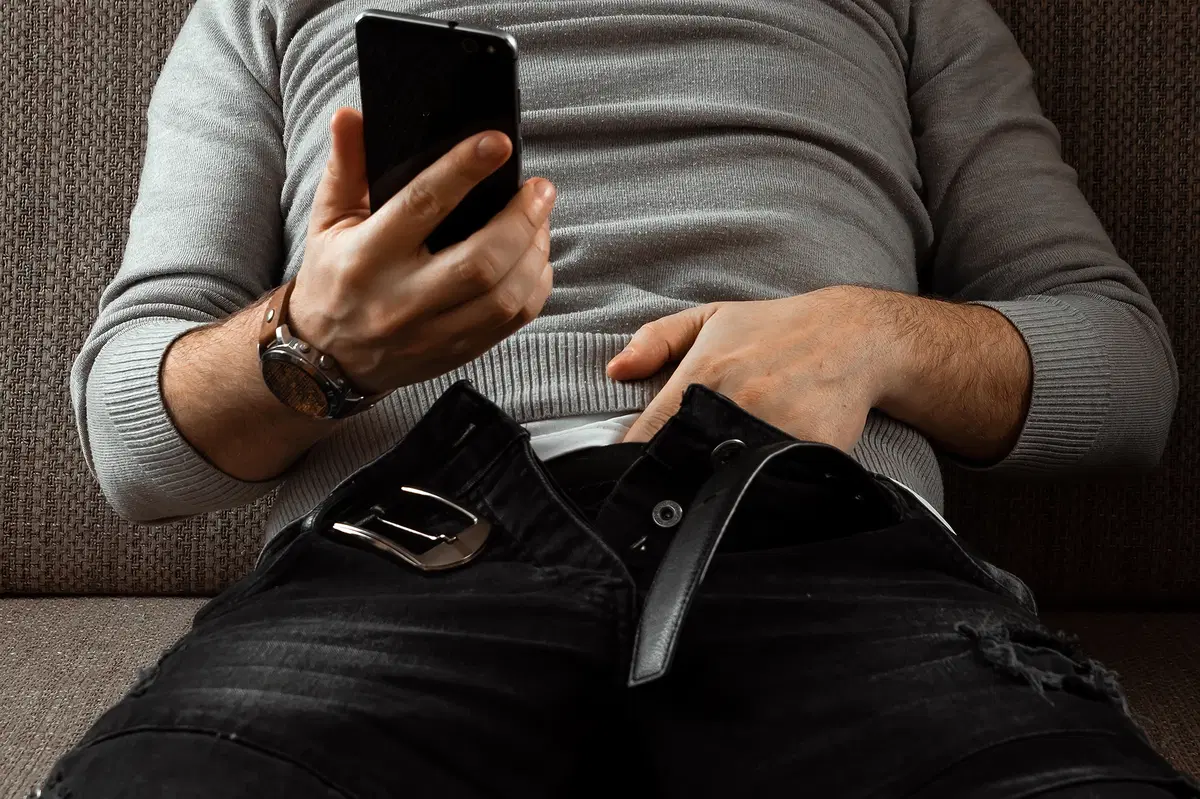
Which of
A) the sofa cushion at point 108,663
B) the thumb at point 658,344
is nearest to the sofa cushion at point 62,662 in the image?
the sofa cushion at point 108,663

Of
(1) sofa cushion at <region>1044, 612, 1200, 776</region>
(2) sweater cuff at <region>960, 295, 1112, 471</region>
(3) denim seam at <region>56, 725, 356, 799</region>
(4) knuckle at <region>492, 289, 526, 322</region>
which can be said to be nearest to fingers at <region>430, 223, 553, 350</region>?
(4) knuckle at <region>492, 289, 526, 322</region>

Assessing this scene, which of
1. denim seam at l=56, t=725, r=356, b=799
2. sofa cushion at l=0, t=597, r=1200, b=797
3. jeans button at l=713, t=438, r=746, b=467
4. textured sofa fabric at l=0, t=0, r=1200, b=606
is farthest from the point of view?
textured sofa fabric at l=0, t=0, r=1200, b=606

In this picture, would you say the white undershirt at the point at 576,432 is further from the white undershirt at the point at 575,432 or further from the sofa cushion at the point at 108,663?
the sofa cushion at the point at 108,663

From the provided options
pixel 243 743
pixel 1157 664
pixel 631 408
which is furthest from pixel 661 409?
pixel 1157 664

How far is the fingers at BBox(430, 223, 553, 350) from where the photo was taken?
0.59 m

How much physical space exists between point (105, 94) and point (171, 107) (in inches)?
7.9

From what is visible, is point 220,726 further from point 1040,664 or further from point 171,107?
point 171,107

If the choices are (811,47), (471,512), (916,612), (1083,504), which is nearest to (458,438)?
(471,512)

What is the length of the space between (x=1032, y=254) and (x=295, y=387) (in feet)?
2.02

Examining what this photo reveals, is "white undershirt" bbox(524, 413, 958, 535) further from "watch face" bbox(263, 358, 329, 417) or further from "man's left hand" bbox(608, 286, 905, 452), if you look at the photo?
"watch face" bbox(263, 358, 329, 417)

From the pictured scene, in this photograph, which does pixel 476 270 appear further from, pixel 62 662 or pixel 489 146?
pixel 62 662

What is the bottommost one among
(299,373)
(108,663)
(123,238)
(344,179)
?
(108,663)

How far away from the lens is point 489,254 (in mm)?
562

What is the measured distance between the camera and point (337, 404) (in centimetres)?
66
